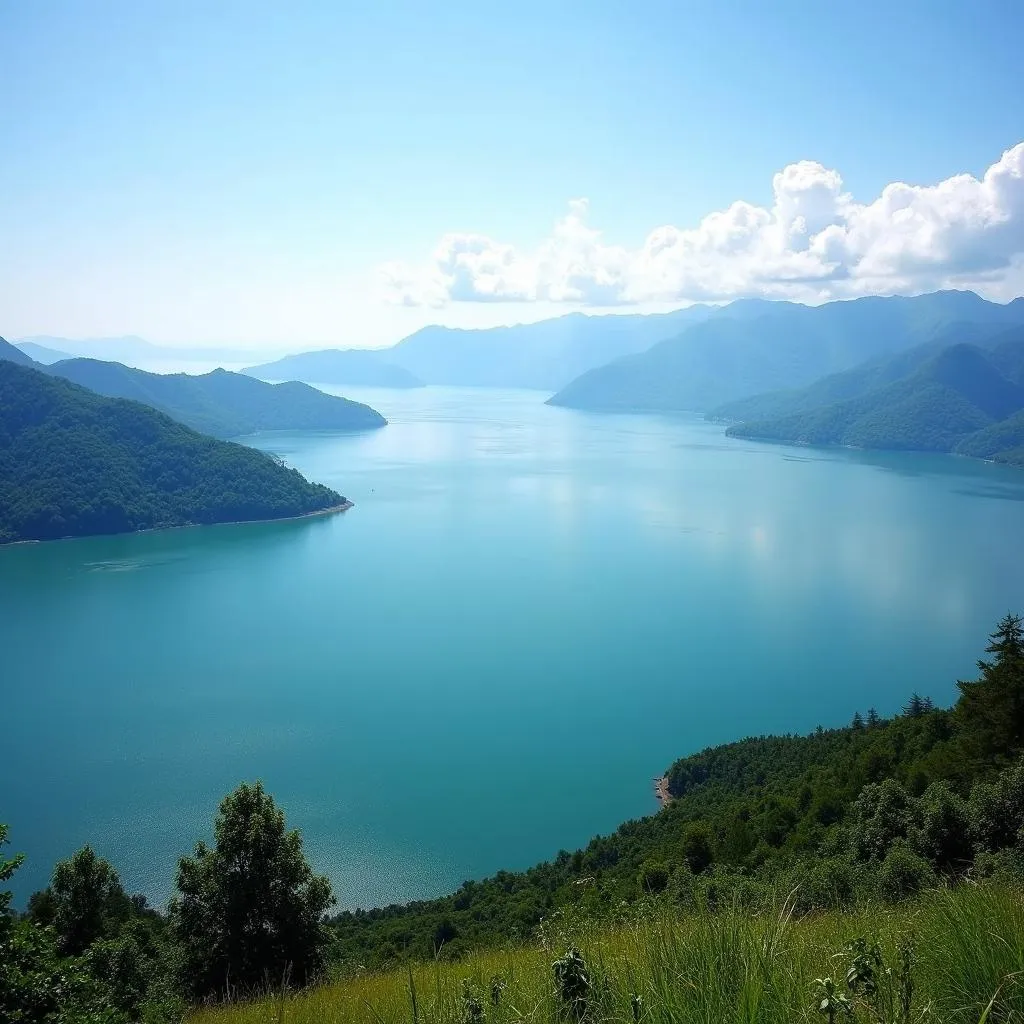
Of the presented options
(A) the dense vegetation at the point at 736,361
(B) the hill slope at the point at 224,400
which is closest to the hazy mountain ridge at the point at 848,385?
(A) the dense vegetation at the point at 736,361

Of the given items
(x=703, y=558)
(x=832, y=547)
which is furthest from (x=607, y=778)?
(x=832, y=547)

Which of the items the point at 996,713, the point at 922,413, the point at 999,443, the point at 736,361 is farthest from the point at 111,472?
the point at 736,361

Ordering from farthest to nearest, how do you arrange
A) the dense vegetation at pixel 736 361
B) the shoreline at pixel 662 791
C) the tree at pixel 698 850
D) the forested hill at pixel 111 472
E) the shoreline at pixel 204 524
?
the dense vegetation at pixel 736 361 → the forested hill at pixel 111 472 → the shoreline at pixel 204 524 → the shoreline at pixel 662 791 → the tree at pixel 698 850

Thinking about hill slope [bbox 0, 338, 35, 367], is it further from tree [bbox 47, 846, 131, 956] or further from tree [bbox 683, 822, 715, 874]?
tree [bbox 683, 822, 715, 874]

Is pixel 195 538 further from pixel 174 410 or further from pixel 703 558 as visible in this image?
pixel 174 410

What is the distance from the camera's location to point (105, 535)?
45.1 meters

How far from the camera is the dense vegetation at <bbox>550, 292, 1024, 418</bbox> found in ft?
513

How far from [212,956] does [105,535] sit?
44654mm

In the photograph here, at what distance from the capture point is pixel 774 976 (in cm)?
128

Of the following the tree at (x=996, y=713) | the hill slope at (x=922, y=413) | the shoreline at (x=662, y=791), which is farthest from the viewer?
the hill slope at (x=922, y=413)

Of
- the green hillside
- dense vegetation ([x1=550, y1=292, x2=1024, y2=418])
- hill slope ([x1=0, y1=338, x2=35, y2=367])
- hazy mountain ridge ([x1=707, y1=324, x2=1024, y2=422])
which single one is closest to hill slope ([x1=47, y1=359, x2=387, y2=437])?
hill slope ([x1=0, y1=338, x2=35, y2=367])

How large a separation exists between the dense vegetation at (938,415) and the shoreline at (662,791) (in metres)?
75.4

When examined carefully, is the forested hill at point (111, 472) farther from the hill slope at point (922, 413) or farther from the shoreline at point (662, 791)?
the hill slope at point (922, 413)

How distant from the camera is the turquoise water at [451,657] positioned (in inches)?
693
